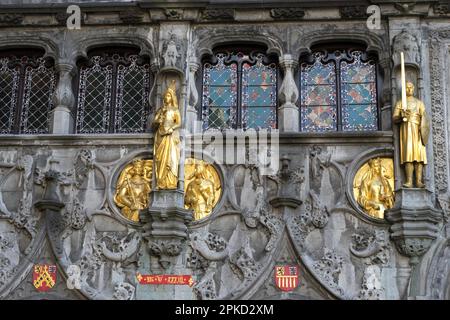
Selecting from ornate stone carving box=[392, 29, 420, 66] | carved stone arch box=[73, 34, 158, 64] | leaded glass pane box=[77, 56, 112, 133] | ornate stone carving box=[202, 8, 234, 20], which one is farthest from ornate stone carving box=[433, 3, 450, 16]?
leaded glass pane box=[77, 56, 112, 133]

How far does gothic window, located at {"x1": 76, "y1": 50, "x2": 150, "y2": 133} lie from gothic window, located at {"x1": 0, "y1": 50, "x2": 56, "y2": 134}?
0.64m

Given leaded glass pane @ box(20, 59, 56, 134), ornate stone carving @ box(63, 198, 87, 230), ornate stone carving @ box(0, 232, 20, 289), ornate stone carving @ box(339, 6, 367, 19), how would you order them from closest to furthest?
ornate stone carving @ box(0, 232, 20, 289) → ornate stone carving @ box(63, 198, 87, 230) → ornate stone carving @ box(339, 6, 367, 19) → leaded glass pane @ box(20, 59, 56, 134)

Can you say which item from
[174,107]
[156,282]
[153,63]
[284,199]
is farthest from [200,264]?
[153,63]

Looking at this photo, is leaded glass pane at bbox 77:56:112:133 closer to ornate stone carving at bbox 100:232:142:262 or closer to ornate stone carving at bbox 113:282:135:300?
ornate stone carving at bbox 100:232:142:262

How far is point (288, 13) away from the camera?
55.3ft

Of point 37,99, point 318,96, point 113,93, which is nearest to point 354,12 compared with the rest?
point 318,96

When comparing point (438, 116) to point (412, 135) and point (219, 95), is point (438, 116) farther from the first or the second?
point (219, 95)

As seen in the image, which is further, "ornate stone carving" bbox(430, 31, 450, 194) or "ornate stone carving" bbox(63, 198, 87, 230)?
"ornate stone carving" bbox(63, 198, 87, 230)

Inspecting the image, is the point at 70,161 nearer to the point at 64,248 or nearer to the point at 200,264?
the point at 64,248

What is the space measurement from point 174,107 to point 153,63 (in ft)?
3.56

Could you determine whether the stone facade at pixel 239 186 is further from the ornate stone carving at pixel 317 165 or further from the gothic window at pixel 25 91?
the gothic window at pixel 25 91

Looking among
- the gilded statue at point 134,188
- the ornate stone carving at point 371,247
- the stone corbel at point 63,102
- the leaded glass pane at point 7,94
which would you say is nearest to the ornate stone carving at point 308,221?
the ornate stone carving at point 371,247

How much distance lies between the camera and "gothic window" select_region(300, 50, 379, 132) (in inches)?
650
